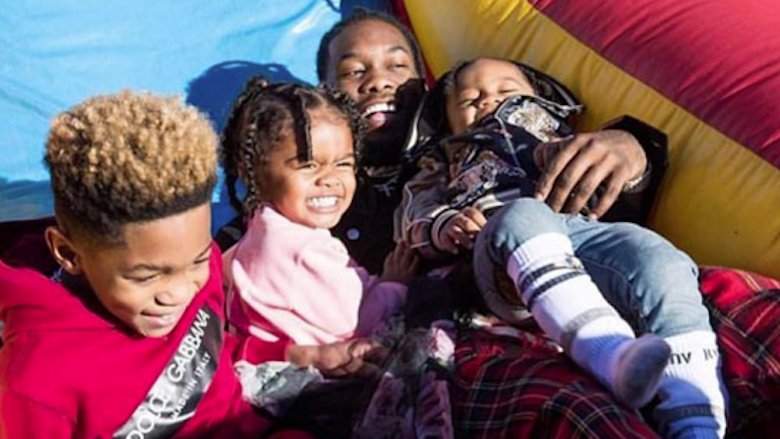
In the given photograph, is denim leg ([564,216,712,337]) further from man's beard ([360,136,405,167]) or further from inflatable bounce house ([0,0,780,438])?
man's beard ([360,136,405,167])

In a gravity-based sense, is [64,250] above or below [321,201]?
above

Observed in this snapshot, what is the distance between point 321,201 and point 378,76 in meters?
0.56

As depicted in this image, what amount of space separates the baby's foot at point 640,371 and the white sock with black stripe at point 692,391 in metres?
0.08

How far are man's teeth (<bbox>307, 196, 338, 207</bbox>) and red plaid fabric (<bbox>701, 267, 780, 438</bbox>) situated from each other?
541 millimetres

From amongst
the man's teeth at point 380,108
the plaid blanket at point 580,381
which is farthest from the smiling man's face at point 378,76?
the plaid blanket at point 580,381

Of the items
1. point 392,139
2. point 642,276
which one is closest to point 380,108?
point 392,139

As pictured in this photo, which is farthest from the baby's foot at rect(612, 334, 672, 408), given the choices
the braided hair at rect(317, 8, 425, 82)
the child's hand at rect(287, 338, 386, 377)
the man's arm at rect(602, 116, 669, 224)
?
the braided hair at rect(317, 8, 425, 82)

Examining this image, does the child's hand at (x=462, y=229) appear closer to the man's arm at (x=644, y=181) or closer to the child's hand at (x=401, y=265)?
the child's hand at (x=401, y=265)

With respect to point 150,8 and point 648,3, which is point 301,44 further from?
point 648,3

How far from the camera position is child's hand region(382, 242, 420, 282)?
1.86 meters

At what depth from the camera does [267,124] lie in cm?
177

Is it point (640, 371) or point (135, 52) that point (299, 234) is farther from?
point (135, 52)

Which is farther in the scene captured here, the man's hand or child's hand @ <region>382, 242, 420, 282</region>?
child's hand @ <region>382, 242, 420, 282</region>

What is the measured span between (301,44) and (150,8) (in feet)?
1.15
